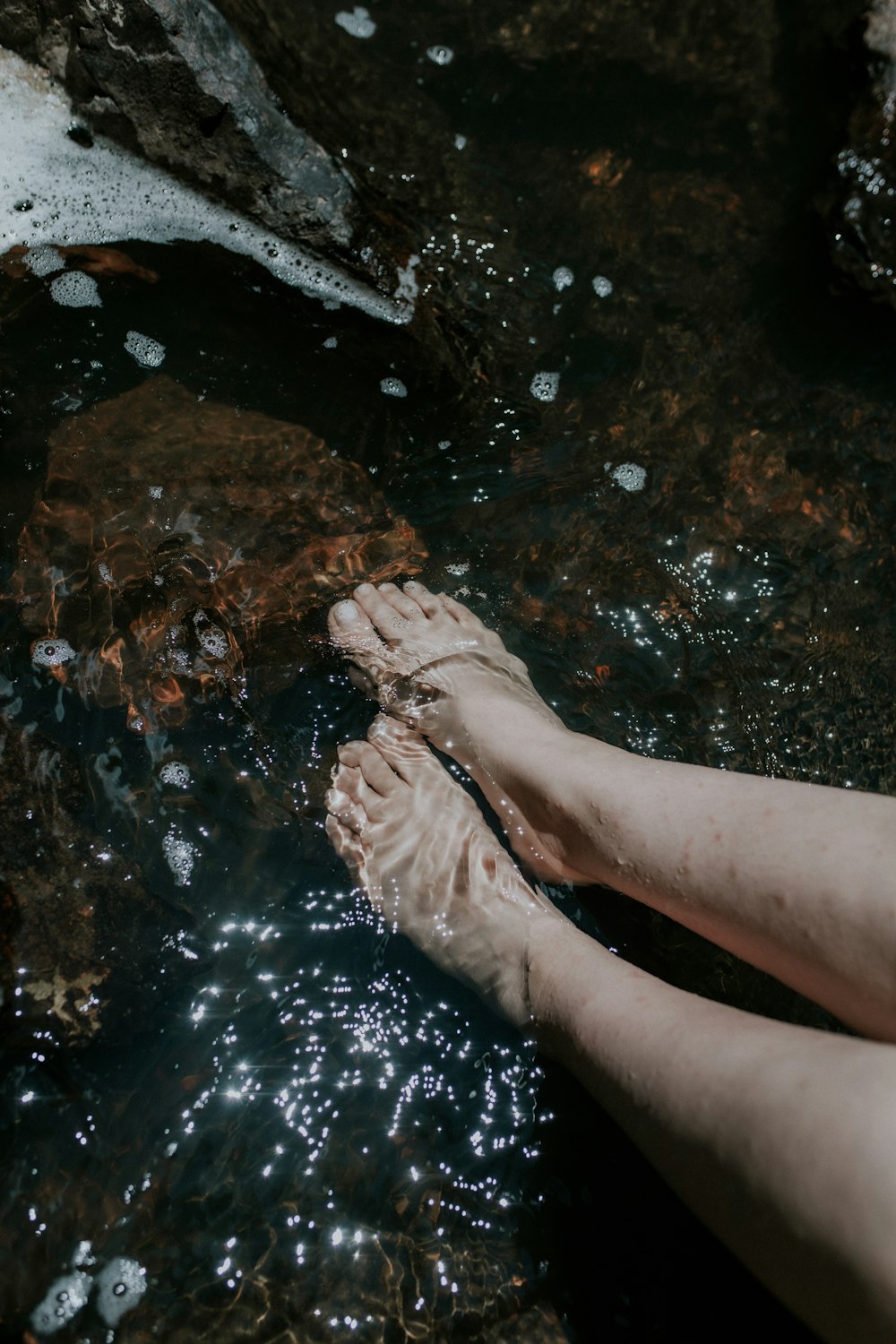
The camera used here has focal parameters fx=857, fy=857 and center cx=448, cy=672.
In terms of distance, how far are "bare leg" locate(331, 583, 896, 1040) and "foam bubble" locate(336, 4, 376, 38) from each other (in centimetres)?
196

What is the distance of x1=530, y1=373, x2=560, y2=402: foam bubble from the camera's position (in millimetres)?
2424

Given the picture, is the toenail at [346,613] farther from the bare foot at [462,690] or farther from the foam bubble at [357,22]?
the foam bubble at [357,22]

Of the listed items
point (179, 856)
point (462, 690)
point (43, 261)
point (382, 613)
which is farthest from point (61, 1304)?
point (43, 261)

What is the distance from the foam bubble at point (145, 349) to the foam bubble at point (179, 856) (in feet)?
4.07

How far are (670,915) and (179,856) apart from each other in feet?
3.26

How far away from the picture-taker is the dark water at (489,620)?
4.89ft

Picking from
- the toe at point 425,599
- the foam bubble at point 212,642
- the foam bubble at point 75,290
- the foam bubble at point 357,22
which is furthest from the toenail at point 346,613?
the foam bubble at point 357,22

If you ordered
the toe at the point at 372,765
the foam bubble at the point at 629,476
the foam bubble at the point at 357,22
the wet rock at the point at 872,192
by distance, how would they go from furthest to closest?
the foam bubble at the point at 357,22 → the wet rock at the point at 872,192 → the foam bubble at the point at 629,476 → the toe at the point at 372,765

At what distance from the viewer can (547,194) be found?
2.68 metres

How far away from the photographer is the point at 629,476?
2.36 metres

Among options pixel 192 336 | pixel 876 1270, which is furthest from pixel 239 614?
pixel 876 1270

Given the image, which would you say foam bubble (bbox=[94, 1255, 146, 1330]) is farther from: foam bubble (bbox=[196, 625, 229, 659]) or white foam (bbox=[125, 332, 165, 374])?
white foam (bbox=[125, 332, 165, 374])

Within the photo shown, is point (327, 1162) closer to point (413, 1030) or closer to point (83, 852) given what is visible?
point (413, 1030)

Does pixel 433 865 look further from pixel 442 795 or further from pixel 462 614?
pixel 462 614
